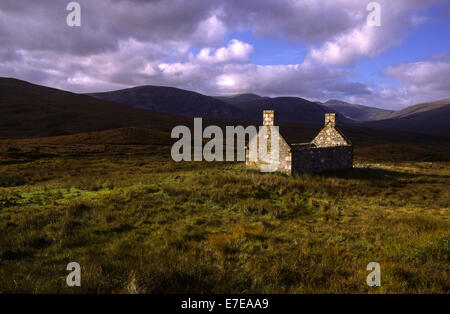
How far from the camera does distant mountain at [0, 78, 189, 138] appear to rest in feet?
209

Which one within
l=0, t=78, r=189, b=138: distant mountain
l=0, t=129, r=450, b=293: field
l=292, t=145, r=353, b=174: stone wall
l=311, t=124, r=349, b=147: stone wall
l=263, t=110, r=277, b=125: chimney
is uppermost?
l=0, t=78, r=189, b=138: distant mountain

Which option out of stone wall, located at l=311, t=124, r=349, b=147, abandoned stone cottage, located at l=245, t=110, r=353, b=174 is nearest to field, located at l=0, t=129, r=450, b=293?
abandoned stone cottage, located at l=245, t=110, r=353, b=174

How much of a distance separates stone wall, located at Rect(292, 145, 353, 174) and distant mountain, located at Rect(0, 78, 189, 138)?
200 feet

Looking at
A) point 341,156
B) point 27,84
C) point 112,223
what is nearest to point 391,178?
point 341,156

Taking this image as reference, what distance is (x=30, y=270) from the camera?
5.60 m

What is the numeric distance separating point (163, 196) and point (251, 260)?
7019 millimetres

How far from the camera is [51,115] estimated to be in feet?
242

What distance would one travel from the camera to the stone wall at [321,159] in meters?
17.7

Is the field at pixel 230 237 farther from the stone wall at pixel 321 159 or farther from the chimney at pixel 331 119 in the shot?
the chimney at pixel 331 119

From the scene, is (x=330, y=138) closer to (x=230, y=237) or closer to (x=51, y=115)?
(x=230, y=237)

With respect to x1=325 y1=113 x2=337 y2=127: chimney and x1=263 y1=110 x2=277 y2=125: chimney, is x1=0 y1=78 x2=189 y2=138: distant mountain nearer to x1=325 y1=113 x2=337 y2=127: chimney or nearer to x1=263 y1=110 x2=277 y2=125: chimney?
x1=325 y1=113 x2=337 y2=127: chimney

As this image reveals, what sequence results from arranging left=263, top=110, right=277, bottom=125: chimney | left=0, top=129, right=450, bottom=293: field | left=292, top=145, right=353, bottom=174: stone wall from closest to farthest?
1. left=0, top=129, right=450, bottom=293: field
2. left=292, top=145, right=353, bottom=174: stone wall
3. left=263, top=110, right=277, bottom=125: chimney

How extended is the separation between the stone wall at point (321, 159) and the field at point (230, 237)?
1.46m

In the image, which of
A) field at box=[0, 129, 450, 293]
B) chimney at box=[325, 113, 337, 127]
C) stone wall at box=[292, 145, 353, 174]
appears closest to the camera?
field at box=[0, 129, 450, 293]
